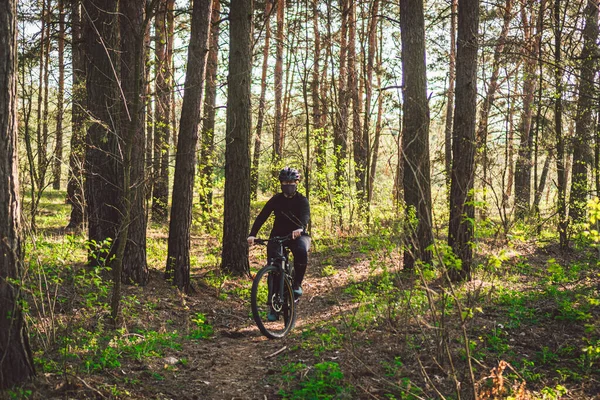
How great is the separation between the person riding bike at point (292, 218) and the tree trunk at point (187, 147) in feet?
7.36

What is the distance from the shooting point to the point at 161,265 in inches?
427

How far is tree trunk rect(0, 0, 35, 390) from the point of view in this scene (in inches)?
171

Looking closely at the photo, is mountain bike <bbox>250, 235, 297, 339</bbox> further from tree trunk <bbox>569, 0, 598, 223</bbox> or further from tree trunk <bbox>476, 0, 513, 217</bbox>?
tree trunk <bbox>569, 0, 598, 223</bbox>

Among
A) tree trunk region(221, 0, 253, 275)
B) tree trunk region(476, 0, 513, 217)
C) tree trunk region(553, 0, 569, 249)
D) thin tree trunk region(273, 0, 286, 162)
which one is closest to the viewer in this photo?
tree trunk region(476, 0, 513, 217)

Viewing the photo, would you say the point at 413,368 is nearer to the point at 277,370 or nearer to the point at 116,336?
the point at 277,370

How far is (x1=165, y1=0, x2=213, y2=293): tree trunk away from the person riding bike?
7.36 ft

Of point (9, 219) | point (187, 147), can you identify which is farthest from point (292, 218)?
point (9, 219)

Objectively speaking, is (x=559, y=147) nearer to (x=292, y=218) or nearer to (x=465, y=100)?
(x=465, y=100)

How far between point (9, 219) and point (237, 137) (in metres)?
6.49

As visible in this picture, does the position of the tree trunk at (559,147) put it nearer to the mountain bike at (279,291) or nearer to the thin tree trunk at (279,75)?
the mountain bike at (279,291)

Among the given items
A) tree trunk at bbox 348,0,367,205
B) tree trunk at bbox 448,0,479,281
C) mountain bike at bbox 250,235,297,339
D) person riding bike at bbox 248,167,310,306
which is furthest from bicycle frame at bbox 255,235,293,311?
tree trunk at bbox 348,0,367,205

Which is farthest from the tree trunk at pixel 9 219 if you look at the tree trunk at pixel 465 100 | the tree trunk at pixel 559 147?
the tree trunk at pixel 559 147

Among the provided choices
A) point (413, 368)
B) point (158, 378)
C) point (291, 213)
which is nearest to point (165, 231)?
point (291, 213)

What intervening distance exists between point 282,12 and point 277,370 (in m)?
21.5
